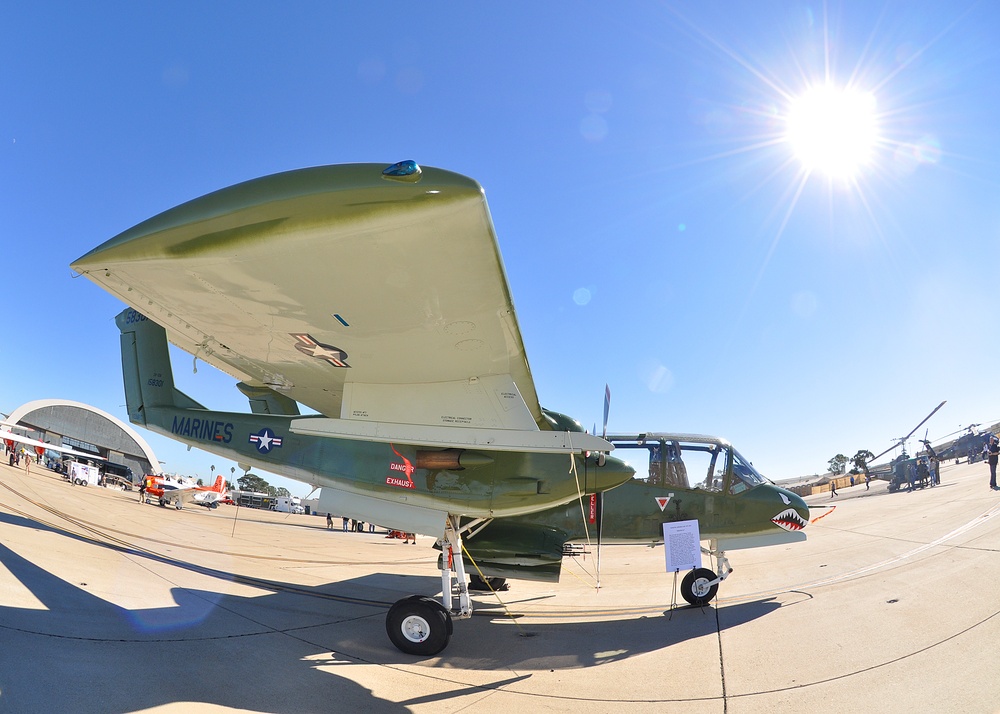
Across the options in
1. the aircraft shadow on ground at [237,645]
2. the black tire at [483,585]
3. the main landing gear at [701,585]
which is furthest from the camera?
the black tire at [483,585]

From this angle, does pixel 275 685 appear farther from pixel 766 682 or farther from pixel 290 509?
pixel 290 509

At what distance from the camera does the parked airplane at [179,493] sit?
3219 cm

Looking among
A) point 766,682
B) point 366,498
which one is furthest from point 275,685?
point 766,682

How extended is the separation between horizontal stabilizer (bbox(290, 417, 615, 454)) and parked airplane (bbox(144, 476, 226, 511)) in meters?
34.0

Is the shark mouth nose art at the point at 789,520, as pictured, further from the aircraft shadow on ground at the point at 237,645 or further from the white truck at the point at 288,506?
the white truck at the point at 288,506

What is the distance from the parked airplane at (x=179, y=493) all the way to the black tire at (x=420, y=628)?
1343 inches

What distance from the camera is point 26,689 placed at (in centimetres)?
329

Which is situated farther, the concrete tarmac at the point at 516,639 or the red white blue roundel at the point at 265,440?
→ the red white blue roundel at the point at 265,440

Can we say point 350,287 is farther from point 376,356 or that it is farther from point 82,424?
point 82,424

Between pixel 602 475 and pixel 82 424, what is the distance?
80115 millimetres

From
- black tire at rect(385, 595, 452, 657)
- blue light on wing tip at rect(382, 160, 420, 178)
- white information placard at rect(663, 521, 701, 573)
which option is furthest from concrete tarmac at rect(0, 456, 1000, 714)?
blue light on wing tip at rect(382, 160, 420, 178)

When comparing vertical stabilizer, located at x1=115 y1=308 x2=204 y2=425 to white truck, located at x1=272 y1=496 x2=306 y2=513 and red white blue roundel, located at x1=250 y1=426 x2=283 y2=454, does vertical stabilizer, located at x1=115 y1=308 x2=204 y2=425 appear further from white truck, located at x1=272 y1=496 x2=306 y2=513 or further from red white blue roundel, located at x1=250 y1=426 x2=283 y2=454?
white truck, located at x1=272 y1=496 x2=306 y2=513

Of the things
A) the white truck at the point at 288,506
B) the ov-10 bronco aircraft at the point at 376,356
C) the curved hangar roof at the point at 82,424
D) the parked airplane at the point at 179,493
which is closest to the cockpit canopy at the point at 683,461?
the ov-10 bronco aircraft at the point at 376,356

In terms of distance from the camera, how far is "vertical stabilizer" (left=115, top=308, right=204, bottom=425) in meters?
7.97
